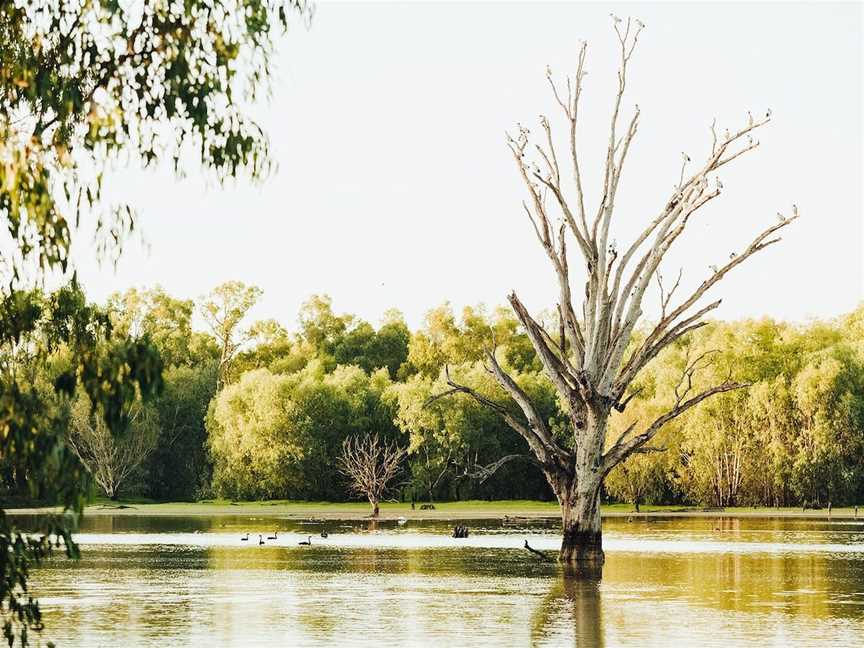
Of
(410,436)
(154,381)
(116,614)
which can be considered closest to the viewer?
(154,381)

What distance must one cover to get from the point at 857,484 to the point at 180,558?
44.7m

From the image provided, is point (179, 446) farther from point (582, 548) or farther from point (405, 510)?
point (582, 548)

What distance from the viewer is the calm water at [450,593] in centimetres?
2127

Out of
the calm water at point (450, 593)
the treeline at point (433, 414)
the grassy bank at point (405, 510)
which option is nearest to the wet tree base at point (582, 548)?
the calm water at point (450, 593)

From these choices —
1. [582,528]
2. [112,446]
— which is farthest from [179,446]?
[582,528]

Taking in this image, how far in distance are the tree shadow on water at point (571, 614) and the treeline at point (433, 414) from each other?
2801 cm

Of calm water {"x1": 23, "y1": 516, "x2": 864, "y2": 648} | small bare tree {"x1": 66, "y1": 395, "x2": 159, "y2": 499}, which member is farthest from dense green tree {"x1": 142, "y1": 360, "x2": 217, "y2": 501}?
calm water {"x1": 23, "y1": 516, "x2": 864, "y2": 648}

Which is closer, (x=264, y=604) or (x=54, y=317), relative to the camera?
(x=54, y=317)

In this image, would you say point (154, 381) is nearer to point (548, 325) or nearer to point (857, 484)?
point (857, 484)

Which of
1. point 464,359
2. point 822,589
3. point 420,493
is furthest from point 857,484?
point 822,589

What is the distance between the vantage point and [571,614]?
2411cm

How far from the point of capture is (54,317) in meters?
13.9

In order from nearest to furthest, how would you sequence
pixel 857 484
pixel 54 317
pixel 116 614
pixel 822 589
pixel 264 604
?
→ pixel 54 317
pixel 116 614
pixel 264 604
pixel 822 589
pixel 857 484

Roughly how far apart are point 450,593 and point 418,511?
5274 centimetres
